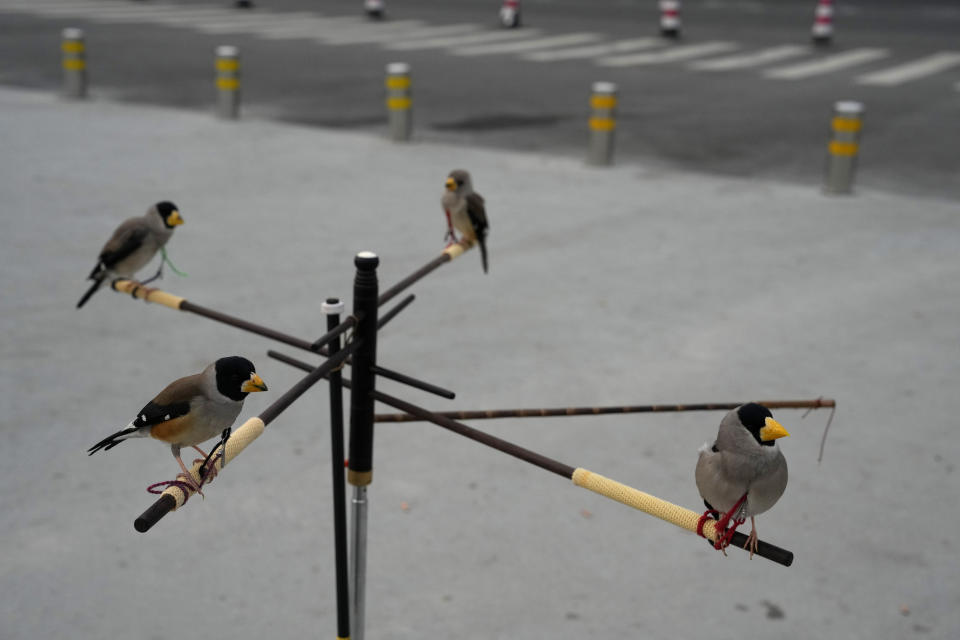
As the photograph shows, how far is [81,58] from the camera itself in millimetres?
16703

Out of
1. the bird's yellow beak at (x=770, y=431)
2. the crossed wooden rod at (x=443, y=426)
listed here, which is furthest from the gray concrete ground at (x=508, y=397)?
the bird's yellow beak at (x=770, y=431)

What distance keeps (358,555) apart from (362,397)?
617 millimetres

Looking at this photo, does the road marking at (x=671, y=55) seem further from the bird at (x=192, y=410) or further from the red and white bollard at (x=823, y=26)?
the bird at (x=192, y=410)

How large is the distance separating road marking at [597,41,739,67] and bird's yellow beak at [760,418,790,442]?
19.1 meters

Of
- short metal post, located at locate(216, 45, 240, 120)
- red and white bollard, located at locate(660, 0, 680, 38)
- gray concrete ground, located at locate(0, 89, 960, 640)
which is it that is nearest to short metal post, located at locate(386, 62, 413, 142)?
gray concrete ground, located at locate(0, 89, 960, 640)

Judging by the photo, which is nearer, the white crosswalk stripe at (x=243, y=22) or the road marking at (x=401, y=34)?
the road marking at (x=401, y=34)

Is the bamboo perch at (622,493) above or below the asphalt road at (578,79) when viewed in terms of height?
above

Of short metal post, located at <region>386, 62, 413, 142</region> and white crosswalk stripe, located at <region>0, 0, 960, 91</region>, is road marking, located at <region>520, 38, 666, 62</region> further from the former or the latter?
short metal post, located at <region>386, 62, 413, 142</region>

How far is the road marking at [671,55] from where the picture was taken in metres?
21.6

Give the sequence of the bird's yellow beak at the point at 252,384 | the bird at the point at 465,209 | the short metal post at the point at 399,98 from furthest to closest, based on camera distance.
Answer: the short metal post at the point at 399,98 → the bird at the point at 465,209 → the bird's yellow beak at the point at 252,384

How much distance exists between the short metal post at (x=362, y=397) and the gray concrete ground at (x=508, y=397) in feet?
4.77

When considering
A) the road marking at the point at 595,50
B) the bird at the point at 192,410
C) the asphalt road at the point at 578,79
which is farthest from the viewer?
the road marking at the point at 595,50

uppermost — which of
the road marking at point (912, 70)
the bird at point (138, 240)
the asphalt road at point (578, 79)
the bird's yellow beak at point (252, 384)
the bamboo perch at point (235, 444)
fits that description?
the bird's yellow beak at point (252, 384)

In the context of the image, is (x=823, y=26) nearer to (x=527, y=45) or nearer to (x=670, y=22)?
(x=670, y=22)
